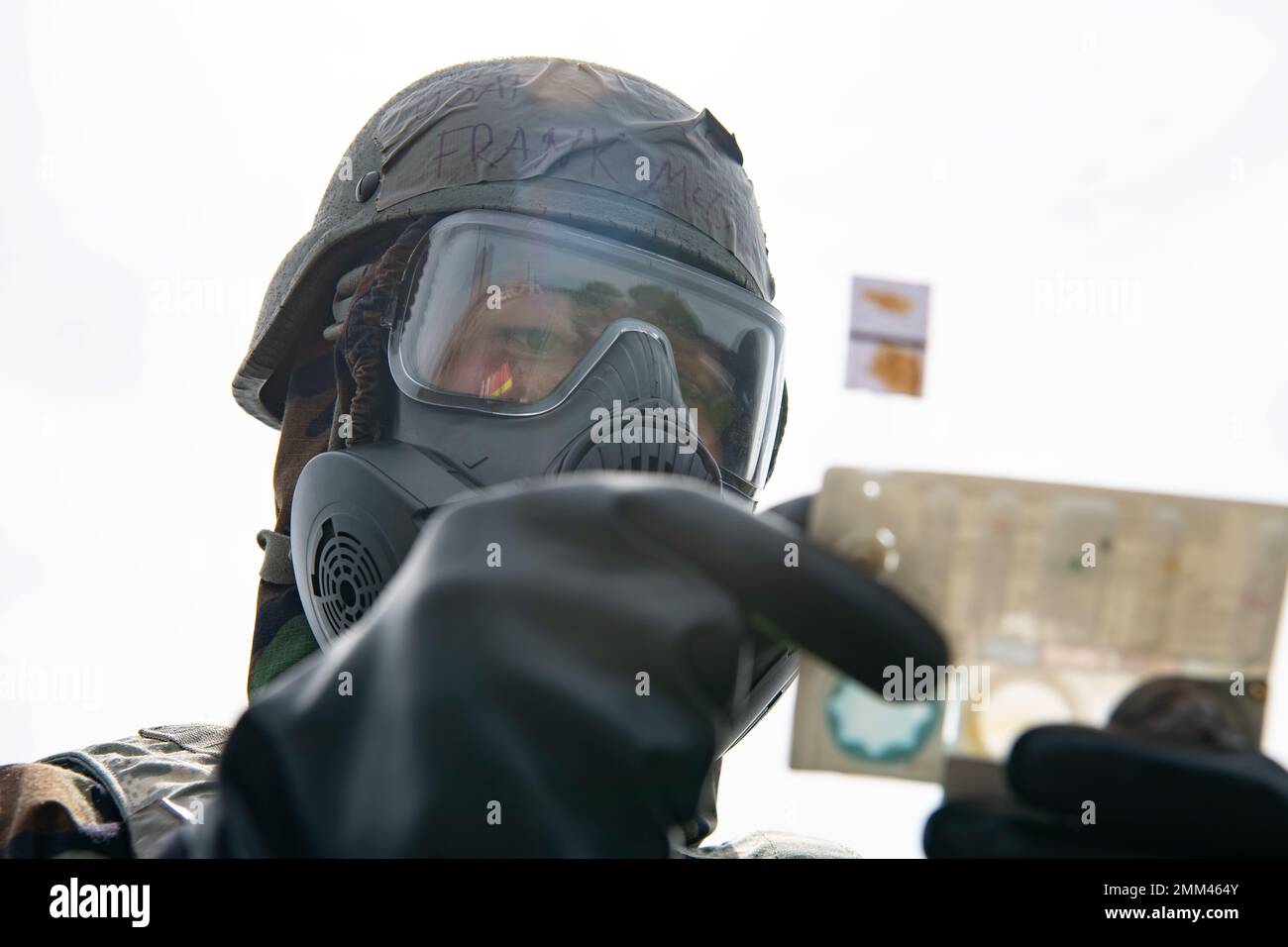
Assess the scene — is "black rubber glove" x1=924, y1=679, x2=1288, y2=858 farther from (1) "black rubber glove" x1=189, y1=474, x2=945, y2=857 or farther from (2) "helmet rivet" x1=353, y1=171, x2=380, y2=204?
(2) "helmet rivet" x1=353, y1=171, x2=380, y2=204

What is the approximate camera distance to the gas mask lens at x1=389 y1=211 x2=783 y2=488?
300cm

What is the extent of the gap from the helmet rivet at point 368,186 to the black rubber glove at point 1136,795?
10.0 feet

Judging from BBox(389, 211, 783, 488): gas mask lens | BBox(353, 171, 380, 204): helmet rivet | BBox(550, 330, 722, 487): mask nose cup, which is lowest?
BBox(550, 330, 722, 487): mask nose cup

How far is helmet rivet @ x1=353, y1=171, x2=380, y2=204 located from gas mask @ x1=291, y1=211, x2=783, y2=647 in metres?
0.58

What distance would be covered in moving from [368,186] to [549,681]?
2899 mm

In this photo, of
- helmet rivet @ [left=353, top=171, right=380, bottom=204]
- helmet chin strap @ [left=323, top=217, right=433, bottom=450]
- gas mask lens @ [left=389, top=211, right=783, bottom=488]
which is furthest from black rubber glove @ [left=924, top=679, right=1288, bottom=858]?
helmet rivet @ [left=353, top=171, right=380, bottom=204]

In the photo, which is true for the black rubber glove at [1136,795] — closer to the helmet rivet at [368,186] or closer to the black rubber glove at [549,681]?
the black rubber glove at [549,681]

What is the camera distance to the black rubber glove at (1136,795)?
4.37ft

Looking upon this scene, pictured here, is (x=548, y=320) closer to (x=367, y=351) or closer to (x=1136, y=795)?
(x=367, y=351)

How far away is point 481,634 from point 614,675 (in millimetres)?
168

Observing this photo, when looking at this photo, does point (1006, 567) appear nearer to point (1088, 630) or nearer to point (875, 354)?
point (1088, 630)

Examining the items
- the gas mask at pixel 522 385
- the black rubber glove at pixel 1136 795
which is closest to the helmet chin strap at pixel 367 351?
the gas mask at pixel 522 385

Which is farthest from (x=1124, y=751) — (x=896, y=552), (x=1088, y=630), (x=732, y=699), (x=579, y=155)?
(x=579, y=155)

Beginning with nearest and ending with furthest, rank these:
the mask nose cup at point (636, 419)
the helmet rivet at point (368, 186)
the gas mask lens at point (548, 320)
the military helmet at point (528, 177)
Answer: the mask nose cup at point (636, 419) < the gas mask lens at point (548, 320) < the military helmet at point (528, 177) < the helmet rivet at point (368, 186)
